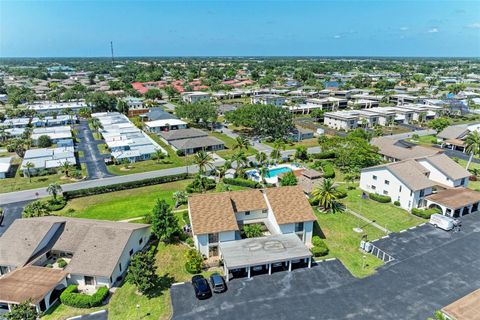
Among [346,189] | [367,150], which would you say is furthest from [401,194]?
[367,150]

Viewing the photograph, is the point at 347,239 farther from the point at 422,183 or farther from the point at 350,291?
the point at 422,183

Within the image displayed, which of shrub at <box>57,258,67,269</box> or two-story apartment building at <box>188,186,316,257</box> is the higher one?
two-story apartment building at <box>188,186,316,257</box>

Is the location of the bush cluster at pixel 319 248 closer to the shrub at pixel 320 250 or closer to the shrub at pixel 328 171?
the shrub at pixel 320 250

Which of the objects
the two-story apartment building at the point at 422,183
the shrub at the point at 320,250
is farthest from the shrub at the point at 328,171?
the shrub at the point at 320,250

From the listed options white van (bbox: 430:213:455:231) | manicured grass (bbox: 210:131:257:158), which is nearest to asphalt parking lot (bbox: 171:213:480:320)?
white van (bbox: 430:213:455:231)

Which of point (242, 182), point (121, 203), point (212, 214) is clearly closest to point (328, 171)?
point (242, 182)

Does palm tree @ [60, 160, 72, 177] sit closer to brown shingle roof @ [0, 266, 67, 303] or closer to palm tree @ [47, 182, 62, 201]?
palm tree @ [47, 182, 62, 201]
